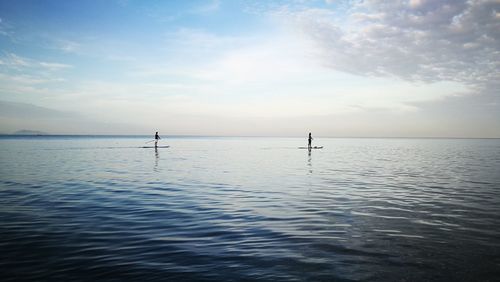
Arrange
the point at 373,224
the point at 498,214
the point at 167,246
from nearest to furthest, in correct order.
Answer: the point at 167,246
the point at 373,224
the point at 498,214

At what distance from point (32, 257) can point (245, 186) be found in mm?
14872

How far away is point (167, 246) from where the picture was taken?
9.66m

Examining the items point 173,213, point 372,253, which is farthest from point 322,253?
point 173,213

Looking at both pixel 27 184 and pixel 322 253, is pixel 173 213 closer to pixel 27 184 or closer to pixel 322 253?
pixel 322 253

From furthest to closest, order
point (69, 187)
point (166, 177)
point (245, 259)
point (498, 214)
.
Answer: point (166, 177) < point (69, 187) < point (498, 214) < point (245, 259)

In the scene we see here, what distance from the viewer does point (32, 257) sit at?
8625 millimetres

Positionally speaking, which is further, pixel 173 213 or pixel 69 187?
pixel 69 187

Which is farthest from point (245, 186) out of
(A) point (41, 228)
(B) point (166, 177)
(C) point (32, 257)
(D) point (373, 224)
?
(C) point (32, 257)

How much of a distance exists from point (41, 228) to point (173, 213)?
4.76 metres

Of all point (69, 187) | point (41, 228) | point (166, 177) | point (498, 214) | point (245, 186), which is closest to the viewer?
point (41, 228)

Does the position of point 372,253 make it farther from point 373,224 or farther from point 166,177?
point 166,177

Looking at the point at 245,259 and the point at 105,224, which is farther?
the point at 105,224

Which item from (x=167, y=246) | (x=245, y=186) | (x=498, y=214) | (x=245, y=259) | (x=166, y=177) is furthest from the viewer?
(x=166, y=177)

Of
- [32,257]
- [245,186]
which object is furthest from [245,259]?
[245,186]
